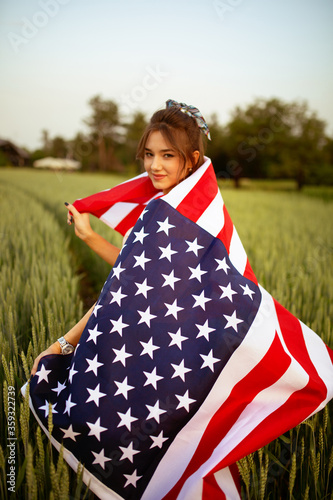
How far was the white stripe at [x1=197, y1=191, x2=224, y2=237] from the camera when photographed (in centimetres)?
113

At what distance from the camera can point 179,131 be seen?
1.29 meters

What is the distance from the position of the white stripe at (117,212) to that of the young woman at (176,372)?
0.37 meters

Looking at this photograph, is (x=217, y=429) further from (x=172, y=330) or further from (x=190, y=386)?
(x=172, y=330)

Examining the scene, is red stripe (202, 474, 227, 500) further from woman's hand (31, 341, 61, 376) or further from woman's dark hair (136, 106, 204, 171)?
woman's dark hair (136, 106, 204, 171)

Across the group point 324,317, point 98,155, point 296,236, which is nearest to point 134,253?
point 324,317

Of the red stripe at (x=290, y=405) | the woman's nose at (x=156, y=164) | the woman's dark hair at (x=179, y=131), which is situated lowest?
the red stripe at (x=290, y=405)

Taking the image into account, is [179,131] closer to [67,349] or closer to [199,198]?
[199,198]

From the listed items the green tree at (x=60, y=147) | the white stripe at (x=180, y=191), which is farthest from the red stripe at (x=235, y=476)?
the green tree at (x=60, y=147)

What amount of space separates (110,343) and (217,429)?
0.42 metres

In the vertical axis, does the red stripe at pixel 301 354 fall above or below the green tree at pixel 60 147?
below

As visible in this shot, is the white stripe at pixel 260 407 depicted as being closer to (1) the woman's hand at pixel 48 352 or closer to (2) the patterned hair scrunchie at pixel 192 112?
(1) the woman's hand at pixel 48 352

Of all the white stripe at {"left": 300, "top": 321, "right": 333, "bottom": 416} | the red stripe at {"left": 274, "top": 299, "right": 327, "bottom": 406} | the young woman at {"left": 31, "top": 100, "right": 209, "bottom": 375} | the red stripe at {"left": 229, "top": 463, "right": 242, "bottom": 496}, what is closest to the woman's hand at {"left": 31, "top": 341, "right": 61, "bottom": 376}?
the young woman at {"left": 31, "top": 100, "right": 209, "bottom": 375}

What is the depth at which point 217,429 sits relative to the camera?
38.9 inches

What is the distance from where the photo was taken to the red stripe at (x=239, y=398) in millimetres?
967
